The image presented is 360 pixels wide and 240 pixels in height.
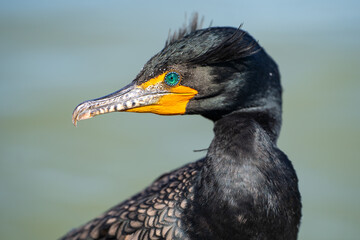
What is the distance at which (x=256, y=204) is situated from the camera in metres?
3.70

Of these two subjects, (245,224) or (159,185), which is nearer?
(245,224)

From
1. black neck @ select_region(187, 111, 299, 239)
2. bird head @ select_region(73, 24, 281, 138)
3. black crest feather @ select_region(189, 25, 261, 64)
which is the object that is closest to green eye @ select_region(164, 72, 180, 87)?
bird head @ select_region(73, 24, 281, 138)

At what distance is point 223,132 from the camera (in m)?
3.88

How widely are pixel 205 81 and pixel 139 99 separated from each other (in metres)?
0.47

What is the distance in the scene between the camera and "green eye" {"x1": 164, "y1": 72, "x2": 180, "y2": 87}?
12.8 feet

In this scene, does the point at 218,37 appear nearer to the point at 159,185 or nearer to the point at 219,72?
the point at 219,72

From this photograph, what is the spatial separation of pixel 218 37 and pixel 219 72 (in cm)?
23

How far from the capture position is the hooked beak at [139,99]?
12.9 ft

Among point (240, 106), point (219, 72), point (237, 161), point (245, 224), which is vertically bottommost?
point (245, 224)

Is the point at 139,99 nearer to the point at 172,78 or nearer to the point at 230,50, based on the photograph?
the point at 172,78

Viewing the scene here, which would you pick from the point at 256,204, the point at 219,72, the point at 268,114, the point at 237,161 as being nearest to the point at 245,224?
the point at 256,204

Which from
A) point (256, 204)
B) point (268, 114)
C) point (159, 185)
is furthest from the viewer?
point (159, 185)

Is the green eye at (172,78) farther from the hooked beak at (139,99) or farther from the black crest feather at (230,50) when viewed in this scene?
the black crest feather at (230,50)

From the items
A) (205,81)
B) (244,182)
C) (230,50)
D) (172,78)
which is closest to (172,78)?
(172,78)
